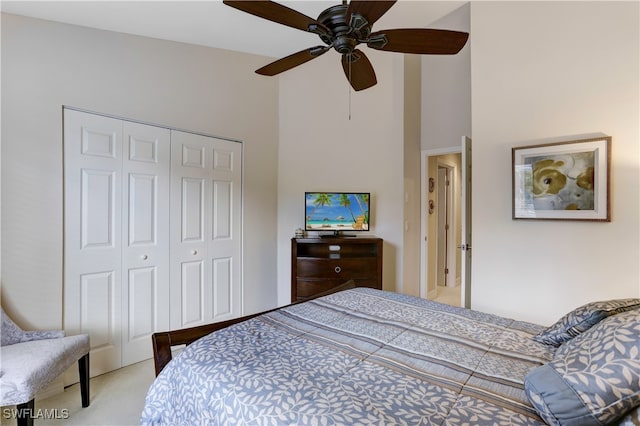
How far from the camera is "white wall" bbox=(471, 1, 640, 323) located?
81.0 inches

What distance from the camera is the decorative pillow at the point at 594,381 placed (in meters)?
0.76

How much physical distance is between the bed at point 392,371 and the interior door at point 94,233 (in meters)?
1.42

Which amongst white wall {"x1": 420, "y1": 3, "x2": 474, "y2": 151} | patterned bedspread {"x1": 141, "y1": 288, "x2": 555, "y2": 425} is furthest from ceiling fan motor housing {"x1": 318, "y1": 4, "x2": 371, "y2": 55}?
white wall {"x1": 420, "y1": 3, "x2": 474, "y2": 151}

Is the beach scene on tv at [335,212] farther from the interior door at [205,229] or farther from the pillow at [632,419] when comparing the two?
the pillow at [632,419]

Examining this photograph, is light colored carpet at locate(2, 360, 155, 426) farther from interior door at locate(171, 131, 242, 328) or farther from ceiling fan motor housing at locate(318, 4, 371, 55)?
ceiling fan motor housing at locate(318, 4, 371, 55)

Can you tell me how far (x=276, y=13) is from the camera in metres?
1.45

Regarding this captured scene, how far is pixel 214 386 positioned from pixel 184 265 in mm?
2125

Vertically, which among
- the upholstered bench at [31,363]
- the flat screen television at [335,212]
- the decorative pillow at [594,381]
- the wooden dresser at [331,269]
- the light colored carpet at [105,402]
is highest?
the flat screen television at [335,212]

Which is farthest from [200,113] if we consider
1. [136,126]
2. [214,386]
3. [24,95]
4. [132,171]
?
[214,386]

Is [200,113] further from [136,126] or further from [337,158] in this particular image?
[337,158]

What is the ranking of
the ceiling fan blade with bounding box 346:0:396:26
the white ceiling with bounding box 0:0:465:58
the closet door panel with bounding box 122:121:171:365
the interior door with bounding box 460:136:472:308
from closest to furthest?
the ceiling fan blade with bounding box 346:0:396:26 → the white ceiling with bounding box 0:0:465:58 → the closet door panel with bounding box 122:121:171:365 → the interior door with bounding box 460:136:472:308

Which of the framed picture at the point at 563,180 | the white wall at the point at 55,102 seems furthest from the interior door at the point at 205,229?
the framed picture at the point at 563,180

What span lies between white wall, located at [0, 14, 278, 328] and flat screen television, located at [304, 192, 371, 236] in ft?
3.92

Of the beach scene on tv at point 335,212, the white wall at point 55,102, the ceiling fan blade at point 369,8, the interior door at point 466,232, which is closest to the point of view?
the ceiling fan blade at point 369,8
